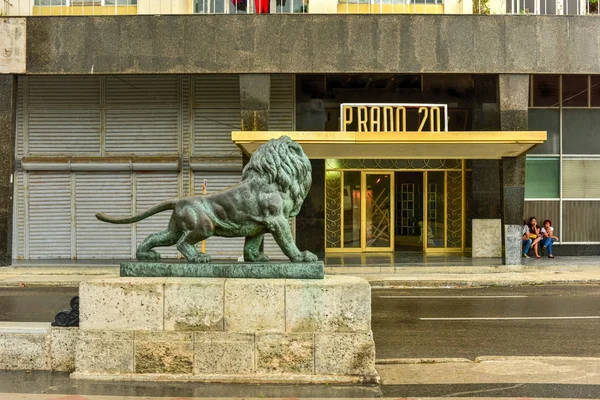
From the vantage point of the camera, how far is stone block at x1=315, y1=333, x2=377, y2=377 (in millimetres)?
6891

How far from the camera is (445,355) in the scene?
8781mm

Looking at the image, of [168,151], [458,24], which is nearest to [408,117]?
[458,24]

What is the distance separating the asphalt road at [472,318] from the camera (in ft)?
30.2

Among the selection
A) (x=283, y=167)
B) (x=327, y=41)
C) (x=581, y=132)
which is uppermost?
(x=327, y=41)

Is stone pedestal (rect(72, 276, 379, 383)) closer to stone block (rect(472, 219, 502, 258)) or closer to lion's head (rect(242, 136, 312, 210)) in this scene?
lion's head (rect(242, 136, 312, 210))

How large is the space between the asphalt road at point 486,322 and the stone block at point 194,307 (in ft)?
7.98

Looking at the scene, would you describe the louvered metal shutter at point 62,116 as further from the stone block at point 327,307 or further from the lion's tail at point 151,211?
the stone block at point 327,307

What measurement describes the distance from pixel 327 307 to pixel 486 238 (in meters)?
16.7

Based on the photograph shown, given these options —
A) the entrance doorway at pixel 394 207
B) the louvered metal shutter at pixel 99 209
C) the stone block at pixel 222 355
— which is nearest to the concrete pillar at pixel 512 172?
the entrance doorway at pixel 394 207

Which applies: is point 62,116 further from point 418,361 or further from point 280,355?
point 280,355

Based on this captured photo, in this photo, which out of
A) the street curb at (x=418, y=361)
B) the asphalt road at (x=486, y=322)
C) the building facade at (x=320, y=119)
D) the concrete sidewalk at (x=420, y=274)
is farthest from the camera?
the building facade at (x=320, y=119)

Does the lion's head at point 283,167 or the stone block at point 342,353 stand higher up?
the lion's head at point 283,167

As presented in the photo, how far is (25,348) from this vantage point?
729 cm

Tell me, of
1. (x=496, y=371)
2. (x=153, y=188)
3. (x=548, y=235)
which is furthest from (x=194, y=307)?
(x=548, y=235)
